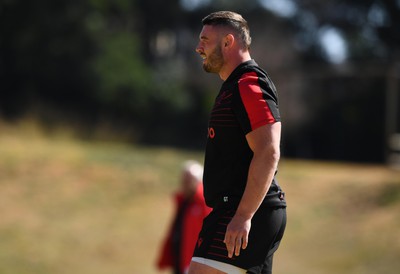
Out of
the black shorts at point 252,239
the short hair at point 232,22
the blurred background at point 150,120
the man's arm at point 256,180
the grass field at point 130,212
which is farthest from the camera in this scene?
the blurred background at point 150,120

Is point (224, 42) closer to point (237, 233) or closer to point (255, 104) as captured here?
point (255, 104)

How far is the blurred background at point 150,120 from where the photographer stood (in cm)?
1570

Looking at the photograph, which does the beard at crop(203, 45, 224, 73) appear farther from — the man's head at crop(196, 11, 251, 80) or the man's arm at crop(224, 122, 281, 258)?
the man's arm at crop(224, 122, 281, 258)

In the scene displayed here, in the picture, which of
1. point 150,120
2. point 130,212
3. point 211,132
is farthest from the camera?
point 150,120

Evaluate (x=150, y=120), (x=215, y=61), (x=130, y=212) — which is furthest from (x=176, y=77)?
(x=215, y=61)

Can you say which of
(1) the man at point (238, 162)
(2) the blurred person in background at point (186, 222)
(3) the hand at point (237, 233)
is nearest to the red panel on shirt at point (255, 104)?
(1) the man at point (238, 162)

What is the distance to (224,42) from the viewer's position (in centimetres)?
397

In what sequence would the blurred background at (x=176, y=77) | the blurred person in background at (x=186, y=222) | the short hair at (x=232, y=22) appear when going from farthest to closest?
1. the blurred background at (x=176, y=77)
2. the blurred person in background at (x=186, y=222)
3. the short hair at (x=232, y=22)

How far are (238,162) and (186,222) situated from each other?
13.6ft

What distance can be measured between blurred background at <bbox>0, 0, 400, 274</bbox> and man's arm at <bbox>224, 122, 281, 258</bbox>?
1017 cm

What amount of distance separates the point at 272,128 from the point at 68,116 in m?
23.9

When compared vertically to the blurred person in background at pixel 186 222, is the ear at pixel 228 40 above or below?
above

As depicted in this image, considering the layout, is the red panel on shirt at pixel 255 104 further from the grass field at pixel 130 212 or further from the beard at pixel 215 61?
the grass field at pixel 130 212

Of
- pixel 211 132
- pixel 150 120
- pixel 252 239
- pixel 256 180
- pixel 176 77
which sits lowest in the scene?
pixel 252 239
